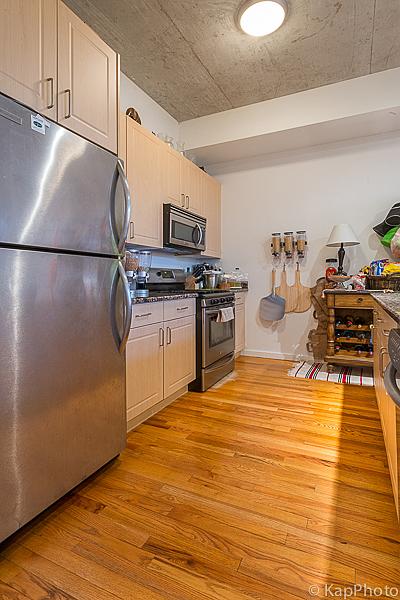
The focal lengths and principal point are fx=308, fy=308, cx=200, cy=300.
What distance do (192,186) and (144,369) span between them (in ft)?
7.27

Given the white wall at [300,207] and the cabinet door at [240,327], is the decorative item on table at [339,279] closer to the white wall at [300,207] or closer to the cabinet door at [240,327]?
the white wall at [300,207]

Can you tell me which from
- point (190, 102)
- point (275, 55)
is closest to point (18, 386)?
point (275, 55)

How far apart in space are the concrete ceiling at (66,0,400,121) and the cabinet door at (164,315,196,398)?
224 centimetres

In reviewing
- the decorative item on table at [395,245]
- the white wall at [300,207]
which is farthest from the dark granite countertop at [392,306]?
the white wall at [300,207]

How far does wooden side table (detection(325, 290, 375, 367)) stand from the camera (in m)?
3.12

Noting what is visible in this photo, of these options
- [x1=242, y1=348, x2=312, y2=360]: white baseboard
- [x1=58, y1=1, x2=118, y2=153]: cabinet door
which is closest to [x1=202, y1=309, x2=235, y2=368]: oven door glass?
[x1=242, y1=348, x2=312, y2=360]: white baseboard

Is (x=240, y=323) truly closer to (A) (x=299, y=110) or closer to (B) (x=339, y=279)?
(B) (x=339, y=279)

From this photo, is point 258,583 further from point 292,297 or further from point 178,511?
point 292,297

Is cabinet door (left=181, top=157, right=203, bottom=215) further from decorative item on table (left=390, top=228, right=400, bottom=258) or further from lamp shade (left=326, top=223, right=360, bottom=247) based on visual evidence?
decorative item on table (left=390, top=228, right=400, bottom=258)

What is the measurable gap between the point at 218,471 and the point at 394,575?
2.62ft

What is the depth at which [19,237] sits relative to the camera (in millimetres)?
1100

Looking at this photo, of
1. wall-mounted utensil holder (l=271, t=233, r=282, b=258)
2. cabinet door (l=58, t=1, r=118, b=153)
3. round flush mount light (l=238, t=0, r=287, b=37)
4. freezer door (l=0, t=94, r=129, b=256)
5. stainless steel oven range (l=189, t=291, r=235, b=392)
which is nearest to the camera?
freezer door (l=0, t=94, r=129, b=256)

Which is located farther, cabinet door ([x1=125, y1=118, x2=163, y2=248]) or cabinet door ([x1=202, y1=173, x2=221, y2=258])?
cabinet door ([x1=202, y1=173, x2=221, y2=258])

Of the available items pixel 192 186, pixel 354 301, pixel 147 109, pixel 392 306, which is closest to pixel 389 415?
pixel 392 306
